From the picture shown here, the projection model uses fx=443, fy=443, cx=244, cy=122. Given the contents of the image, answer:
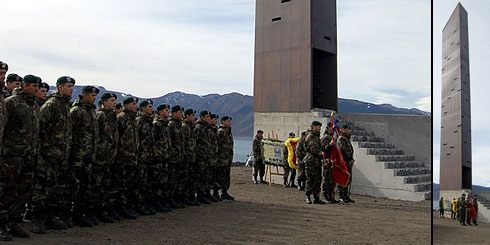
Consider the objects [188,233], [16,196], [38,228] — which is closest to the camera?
[16,196]

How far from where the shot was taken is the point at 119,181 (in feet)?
20.9

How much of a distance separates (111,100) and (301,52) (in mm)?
8297

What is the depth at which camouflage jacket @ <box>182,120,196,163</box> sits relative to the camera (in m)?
8.22

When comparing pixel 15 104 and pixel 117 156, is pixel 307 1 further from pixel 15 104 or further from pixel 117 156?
pixel 15 104

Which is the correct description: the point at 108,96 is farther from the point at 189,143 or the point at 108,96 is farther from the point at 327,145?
the point at 327,145

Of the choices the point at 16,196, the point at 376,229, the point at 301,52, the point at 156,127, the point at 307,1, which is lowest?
the point at 376,229

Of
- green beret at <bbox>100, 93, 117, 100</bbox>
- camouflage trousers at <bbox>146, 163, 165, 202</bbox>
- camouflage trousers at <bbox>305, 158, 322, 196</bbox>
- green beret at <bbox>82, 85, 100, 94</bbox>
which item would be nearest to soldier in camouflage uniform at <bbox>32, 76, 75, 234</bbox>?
green beret at <bbox>82, 85, 100, 94</bbox>

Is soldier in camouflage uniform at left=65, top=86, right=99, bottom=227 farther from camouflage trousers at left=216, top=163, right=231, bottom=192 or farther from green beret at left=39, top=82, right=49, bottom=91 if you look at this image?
camouflage trousers at left=216, top=163, right=231, bottom=192

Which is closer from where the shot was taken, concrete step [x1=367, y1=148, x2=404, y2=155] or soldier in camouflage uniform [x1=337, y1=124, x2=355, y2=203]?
soldier in camouflage uniform [x1=337, y1=124, x2=355, y2=203]

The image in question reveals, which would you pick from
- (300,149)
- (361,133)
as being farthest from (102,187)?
(361,133)

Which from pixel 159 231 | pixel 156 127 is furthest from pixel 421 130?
pixel 159 231

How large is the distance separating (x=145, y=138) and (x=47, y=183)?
2055 millimetres

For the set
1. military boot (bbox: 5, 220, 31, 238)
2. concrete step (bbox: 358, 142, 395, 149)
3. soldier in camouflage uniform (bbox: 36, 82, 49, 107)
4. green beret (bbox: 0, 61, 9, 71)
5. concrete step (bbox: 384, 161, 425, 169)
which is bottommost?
military boot (bbox: 5, 220, 31, 238)

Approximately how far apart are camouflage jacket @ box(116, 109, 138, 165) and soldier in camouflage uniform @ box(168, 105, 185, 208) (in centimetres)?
128
